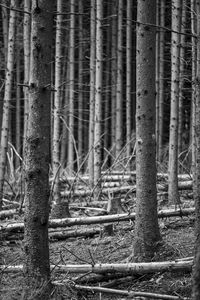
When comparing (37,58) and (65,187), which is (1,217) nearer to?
(65,187)

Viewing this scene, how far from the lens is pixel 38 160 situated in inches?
230

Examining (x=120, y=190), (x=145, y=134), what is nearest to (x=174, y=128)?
(x=120, y=190)

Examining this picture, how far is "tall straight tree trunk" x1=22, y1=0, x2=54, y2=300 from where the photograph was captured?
230 inches

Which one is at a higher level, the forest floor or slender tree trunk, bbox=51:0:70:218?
slender tree trunk, bbox=51:0:70:218

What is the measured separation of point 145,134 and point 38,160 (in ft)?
6.37

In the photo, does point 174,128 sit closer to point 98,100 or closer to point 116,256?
point 98,100

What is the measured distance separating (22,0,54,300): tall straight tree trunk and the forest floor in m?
0.46

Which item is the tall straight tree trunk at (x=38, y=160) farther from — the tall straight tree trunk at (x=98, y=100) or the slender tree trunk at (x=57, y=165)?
the tall straight tree trunk at (x=98, y=100)

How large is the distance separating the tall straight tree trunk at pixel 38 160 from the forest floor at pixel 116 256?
46cm

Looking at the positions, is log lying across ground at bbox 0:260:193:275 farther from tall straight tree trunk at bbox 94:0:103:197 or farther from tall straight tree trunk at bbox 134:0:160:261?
tall straight tree trunk at bbox 94:0:103:197

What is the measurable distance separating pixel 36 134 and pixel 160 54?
49.2 ft

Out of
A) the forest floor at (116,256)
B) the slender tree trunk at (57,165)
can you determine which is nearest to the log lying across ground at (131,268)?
the forest floor at (116,256)

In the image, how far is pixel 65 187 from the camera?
549 inches

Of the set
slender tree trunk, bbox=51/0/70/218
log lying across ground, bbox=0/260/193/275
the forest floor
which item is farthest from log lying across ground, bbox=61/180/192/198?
log lying across ground, bbox=0/260/193/275
